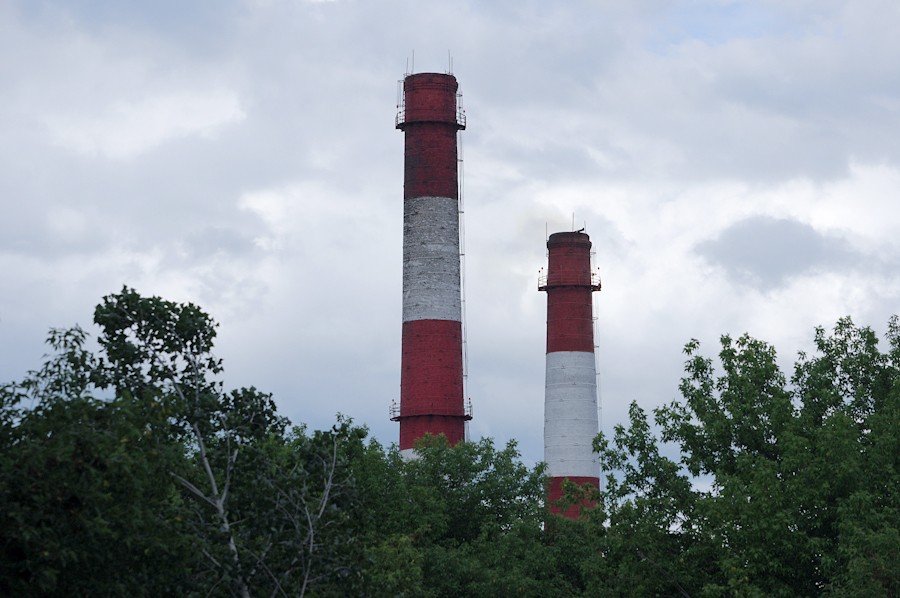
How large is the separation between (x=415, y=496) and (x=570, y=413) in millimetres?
18244

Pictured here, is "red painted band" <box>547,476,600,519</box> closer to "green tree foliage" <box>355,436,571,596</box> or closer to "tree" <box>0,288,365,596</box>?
"green tree foliage" <box>355,436,571,596</box>

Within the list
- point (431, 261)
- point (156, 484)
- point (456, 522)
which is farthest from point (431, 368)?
point (156, 484)

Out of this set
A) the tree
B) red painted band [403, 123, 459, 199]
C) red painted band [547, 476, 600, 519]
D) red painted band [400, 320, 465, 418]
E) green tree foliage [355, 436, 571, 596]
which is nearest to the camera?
the tree

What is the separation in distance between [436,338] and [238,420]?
33.7 metres

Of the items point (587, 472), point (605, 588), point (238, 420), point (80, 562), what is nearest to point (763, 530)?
point (605, 588)

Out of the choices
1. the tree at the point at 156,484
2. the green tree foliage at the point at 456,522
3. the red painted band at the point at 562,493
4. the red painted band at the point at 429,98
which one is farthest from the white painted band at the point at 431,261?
the tree at the point at 156,484

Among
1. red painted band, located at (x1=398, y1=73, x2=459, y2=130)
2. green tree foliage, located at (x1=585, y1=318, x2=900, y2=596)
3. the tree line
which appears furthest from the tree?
red painted band, located at (x1=398, y1=73, x2=459, y2=130)

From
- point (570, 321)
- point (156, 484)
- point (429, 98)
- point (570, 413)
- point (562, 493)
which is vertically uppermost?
point (429, 98)

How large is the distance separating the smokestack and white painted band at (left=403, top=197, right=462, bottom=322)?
10692 mm

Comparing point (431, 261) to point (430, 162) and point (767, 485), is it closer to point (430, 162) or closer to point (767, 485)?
point (430, 162)

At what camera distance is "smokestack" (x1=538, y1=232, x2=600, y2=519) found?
67250 mm

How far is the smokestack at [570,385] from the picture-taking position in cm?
6725

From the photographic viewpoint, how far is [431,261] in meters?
58.5

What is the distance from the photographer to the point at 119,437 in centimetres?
2044
